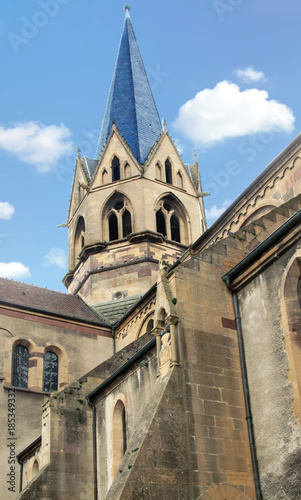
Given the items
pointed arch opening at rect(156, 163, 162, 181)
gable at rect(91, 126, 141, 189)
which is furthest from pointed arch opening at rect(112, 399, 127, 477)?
pointed arch opening at rect(156, 163, 162, 181)

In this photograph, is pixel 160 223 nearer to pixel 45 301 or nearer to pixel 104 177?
pixel 104 177

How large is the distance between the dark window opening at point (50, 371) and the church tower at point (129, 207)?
496 cm

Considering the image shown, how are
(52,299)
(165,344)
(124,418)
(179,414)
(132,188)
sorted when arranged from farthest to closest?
(132,188) → (52,299) → (124,418) → (165,344) → (179,414)

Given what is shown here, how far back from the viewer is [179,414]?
10906 millimetres

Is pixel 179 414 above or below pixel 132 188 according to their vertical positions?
below

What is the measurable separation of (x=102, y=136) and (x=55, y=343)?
15286 millimetres

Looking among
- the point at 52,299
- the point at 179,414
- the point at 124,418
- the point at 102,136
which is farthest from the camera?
the point at 102,136

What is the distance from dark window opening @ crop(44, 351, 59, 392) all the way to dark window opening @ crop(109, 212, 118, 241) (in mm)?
8529

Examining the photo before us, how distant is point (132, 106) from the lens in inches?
1416

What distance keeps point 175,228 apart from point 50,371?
1112cm

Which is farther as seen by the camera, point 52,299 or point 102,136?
point 102,136

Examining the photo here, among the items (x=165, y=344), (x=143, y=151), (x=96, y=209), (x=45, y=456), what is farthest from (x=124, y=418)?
(x=143, y=151)

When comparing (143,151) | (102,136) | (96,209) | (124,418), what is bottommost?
(124,418)

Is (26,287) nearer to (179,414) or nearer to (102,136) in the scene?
(102,136)
